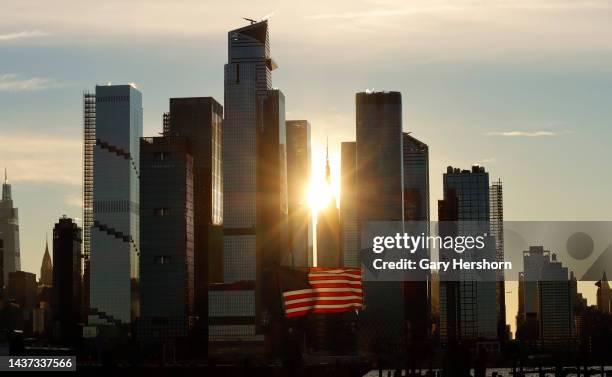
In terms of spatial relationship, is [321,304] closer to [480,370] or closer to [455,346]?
[455,346]

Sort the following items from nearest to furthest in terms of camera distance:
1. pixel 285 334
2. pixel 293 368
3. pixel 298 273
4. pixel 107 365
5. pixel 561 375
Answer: pixel 298 273
pixel 285 334
pixel 293 368
pixel 107 365
pixel 561 375

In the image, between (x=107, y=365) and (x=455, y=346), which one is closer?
(x=455, y=346)

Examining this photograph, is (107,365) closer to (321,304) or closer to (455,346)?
(455,346)

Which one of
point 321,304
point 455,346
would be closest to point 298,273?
point 321,304

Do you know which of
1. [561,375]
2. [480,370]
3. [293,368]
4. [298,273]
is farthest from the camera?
[561,375]

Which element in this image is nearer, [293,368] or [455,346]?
[293,368]

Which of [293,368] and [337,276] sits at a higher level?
[337,276]

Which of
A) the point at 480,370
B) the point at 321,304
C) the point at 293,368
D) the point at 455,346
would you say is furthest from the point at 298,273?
the point at 480,370
